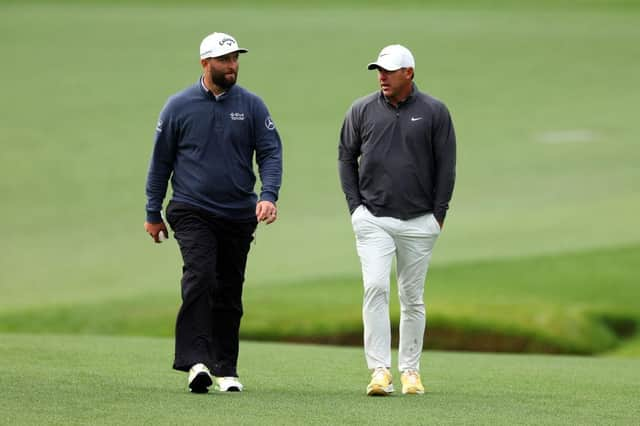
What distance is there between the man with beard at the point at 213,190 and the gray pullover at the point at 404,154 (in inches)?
26.4

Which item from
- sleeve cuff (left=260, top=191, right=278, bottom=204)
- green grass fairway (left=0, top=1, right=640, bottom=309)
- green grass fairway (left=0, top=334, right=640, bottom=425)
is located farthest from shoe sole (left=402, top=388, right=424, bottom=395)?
green grass fairway (left=0, top=1, right=640, bottom=309)

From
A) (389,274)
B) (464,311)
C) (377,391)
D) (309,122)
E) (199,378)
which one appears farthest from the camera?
(309,122)

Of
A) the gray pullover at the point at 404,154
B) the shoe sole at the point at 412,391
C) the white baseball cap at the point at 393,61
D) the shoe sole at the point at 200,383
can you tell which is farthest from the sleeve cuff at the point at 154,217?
the shoe sole at the point at 412,391

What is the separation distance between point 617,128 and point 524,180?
24.1 ft

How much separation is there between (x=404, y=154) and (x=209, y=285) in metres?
1.71

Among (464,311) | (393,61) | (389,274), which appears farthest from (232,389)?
(464,311)

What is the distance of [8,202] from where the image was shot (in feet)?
96.0

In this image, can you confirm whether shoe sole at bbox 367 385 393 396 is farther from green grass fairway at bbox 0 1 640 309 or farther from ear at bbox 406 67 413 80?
green grass fairway at bbox 0 1 640 309

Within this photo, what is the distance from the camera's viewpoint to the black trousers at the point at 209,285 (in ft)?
31.6

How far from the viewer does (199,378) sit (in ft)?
30.6

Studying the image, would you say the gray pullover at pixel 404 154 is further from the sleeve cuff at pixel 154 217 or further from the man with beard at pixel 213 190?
the sleeve cuff at pixel 154 217

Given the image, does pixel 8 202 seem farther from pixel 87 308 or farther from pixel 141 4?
pixel 141 4

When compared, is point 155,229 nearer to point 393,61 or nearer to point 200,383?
point 200,383

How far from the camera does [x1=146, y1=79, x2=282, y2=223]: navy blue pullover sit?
984 centimetres
